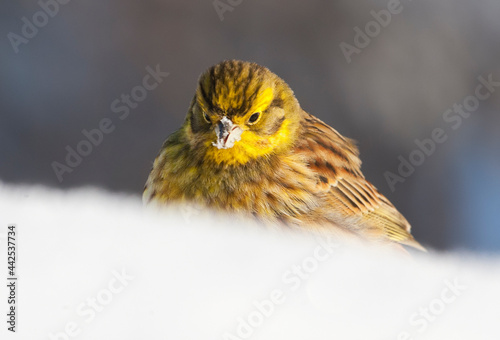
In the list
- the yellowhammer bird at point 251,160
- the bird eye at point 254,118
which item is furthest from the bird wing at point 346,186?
the bird eye at point 254,118

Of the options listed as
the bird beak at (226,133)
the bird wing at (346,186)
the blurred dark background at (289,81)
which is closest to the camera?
the bird beak at (226,133)

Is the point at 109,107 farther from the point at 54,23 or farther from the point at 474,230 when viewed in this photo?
the point at 474,230

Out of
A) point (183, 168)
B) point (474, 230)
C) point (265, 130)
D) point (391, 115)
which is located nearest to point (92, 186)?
point (183, 168)

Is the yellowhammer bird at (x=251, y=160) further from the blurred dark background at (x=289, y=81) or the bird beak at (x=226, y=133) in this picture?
the blurred dark background at (x=289, y=81)

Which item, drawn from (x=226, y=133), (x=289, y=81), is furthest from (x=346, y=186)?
(x=226, y=133)

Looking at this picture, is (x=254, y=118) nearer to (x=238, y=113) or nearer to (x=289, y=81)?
Result: (x=238, y=113)

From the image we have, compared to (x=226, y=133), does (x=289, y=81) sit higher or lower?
higher

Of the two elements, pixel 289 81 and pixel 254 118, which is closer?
pixel 254 118
